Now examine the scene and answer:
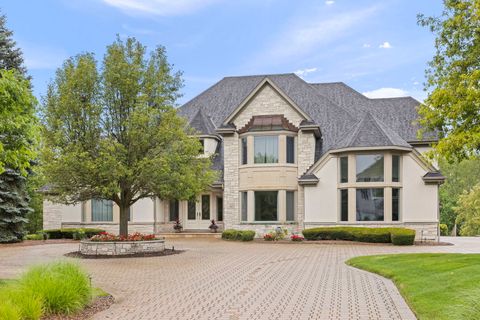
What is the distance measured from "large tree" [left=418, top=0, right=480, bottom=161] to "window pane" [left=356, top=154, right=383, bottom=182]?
1197 centimetres

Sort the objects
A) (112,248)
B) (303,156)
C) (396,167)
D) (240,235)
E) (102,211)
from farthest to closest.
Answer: (102,211)
(303,156)
(396,167)
(240,235)
(112,248)

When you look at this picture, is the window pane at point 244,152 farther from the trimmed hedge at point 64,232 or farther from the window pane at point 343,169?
the trimmed hedge at point 64,232

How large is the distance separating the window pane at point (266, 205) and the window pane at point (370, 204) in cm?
515

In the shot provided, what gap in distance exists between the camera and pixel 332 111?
124ft

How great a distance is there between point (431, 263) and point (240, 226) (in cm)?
1832

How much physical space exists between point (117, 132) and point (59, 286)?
14011 mm

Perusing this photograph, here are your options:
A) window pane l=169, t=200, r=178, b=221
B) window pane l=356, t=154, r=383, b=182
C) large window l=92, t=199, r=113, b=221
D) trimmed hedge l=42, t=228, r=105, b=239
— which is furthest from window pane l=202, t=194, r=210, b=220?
window pane l=356, t=154, r=383, b=182

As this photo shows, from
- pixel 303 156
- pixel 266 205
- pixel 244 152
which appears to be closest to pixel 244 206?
pixel 266 205

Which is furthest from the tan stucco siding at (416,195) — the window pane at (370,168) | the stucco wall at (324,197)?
the stucco wall at (324,197)

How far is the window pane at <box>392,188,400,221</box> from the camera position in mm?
31434

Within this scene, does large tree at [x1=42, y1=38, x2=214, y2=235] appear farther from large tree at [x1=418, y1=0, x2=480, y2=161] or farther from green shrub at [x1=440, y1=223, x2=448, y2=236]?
green shrub at [x1=440, y1=223, x2=448, y2=236]

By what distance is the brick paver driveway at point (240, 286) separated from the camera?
10617mm

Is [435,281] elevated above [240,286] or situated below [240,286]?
above

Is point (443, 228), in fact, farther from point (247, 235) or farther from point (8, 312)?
point (8, 312)
